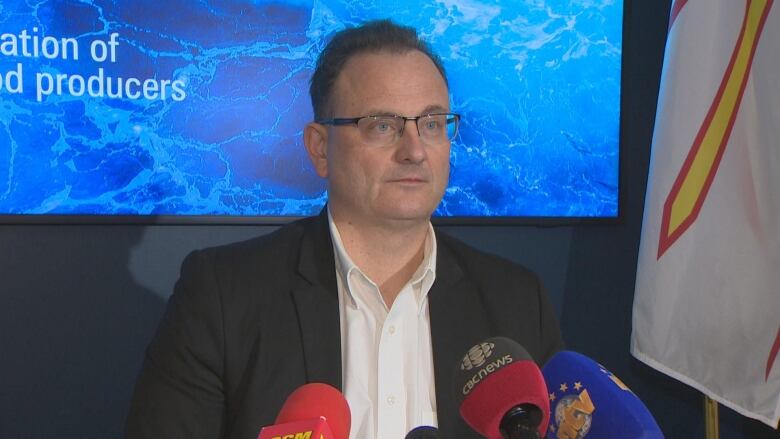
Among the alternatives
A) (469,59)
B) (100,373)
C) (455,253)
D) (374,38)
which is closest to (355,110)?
(374,38)

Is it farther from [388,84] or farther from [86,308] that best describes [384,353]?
[86,308]

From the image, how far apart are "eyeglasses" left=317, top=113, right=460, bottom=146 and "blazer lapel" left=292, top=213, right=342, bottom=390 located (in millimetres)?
263

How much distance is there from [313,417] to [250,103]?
6.09 ft

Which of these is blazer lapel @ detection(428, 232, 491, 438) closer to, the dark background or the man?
the man

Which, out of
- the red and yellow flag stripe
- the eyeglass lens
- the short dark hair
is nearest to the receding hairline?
the short dark hair

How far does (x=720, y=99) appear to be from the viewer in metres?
2.38

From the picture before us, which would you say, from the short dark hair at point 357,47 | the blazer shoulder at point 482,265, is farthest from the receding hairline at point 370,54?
the blazer shoulder at point 482,265

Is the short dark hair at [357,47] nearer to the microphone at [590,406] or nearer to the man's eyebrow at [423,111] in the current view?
the man's eyebrow at [423,111]

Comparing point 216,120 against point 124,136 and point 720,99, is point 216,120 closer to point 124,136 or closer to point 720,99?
point 124,136

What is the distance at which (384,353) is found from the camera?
1.57m

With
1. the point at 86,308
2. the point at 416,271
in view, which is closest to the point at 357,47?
the point at 416,271

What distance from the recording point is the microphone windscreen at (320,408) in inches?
35.7

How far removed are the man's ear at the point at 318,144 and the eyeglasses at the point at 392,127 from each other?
0.39ft

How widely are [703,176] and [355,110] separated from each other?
1.32 metres
